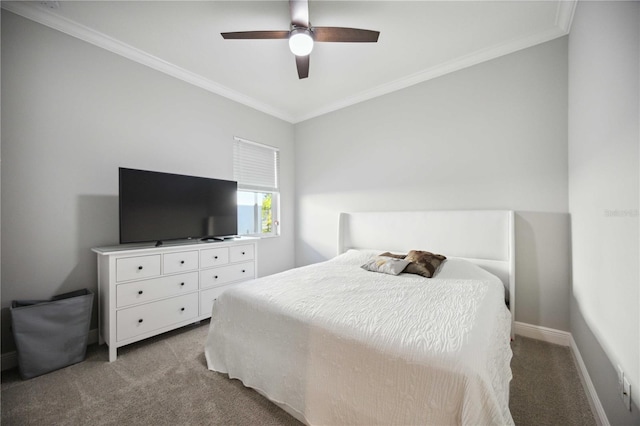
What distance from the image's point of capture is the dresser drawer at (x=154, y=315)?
2.03 metres

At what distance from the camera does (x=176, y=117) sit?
9.27 ft

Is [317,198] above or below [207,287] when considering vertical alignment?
above

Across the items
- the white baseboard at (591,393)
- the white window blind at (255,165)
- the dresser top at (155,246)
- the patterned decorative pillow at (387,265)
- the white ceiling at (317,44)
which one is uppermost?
the white ceiling at (317,44)

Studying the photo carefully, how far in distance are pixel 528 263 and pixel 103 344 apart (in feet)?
13.0

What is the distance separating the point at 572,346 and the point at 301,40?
10.9 feet

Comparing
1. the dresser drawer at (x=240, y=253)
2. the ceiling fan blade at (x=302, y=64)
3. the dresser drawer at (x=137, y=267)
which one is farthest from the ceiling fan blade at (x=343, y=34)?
the dresser drawer at (x=137, y=267)

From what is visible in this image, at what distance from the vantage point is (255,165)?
12.1 ft

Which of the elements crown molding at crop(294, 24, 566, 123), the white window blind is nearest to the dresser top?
the white window blind

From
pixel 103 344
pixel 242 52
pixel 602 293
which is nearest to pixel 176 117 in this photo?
pixel 242 52

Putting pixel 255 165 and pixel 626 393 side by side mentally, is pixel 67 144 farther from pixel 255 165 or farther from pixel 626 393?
pixel 626 393

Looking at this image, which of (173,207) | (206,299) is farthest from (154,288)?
(173,207)

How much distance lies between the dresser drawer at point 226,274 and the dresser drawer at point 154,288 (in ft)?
0.34

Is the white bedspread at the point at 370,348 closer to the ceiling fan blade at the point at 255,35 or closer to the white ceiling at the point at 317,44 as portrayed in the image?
the ceiling fan blade at the point at 255,35

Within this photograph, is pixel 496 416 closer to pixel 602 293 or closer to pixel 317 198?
pixel 602 293
